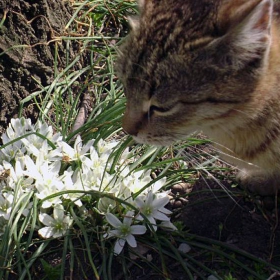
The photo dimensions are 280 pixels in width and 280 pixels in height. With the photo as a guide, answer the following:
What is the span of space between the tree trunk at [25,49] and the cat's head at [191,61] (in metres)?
1.03

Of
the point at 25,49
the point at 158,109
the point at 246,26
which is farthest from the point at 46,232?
the point at 246,26

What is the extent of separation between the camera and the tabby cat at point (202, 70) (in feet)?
6.98

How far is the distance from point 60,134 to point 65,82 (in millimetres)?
535

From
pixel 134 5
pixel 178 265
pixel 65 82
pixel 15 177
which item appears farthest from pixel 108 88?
pixel 178 265

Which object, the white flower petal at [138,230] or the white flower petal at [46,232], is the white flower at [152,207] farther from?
the white flower petal at [46,232]

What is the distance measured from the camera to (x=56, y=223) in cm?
264

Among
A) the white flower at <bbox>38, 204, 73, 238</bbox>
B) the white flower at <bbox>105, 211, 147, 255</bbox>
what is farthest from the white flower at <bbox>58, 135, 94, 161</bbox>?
the white flower at <bbox>105, 211, 147, 255</bbox>

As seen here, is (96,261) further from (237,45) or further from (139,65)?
(237,45)

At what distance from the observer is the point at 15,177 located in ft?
8.90

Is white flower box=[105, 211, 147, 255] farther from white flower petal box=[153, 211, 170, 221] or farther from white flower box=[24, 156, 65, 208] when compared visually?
white flower box=[24, 156, 65, 208]

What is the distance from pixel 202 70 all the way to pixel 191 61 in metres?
0.05

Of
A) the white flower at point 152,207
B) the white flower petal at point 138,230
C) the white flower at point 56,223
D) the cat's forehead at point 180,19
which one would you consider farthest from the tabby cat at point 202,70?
the white flower at point 56,223

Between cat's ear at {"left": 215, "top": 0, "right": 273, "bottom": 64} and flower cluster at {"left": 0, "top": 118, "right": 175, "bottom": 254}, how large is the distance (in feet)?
2.84

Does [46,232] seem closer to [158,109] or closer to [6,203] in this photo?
[6,203]
